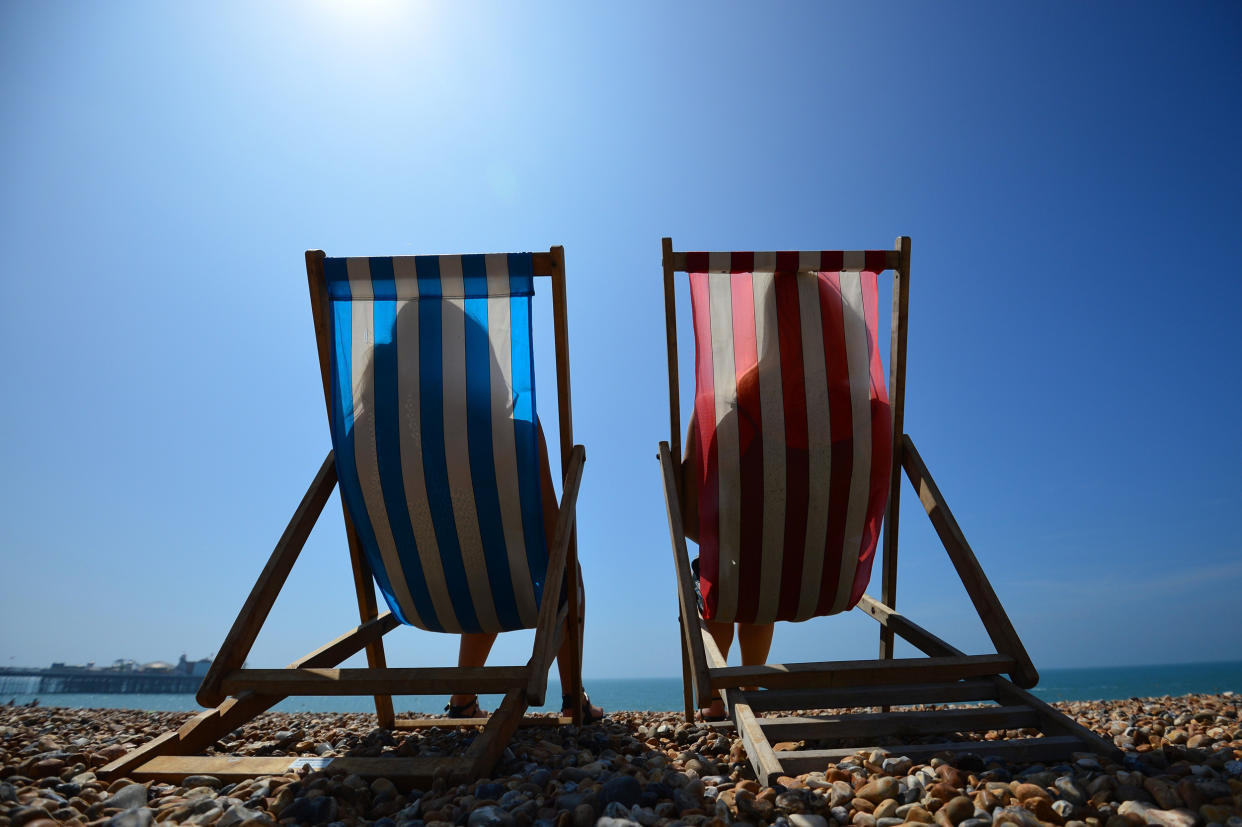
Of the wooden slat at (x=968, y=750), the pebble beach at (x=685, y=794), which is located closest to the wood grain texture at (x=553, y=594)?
the pebble beach at (x=685, y=794)

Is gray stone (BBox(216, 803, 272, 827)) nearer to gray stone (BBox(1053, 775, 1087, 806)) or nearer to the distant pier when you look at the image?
gray stone (BBox(1053, 775, 1087, 806))

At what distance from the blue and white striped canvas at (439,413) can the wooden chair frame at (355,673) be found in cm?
13

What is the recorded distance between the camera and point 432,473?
2721 mm

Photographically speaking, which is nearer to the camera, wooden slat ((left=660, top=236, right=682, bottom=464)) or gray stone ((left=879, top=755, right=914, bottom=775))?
gray stone ((left=879, top=755, right=914, bottom=775))

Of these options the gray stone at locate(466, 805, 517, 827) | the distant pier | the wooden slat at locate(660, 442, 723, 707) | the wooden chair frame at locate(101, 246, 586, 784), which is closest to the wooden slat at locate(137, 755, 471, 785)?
the wooden chair frame at locate(101, 246, 586, 784)

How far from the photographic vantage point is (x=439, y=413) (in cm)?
273

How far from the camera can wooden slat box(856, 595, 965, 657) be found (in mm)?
2762

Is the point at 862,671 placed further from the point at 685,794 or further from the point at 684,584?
the point at 685,794

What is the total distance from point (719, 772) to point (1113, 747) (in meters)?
1.17

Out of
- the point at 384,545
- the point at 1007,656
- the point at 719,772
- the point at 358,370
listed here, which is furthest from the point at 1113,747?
the point at 358,370

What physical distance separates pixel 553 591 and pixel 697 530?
3.30 ft

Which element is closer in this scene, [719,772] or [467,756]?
[467,756]

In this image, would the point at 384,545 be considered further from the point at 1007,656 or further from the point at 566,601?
the point at 1007,656

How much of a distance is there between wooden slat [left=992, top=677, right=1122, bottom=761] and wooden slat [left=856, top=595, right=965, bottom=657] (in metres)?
0.19
